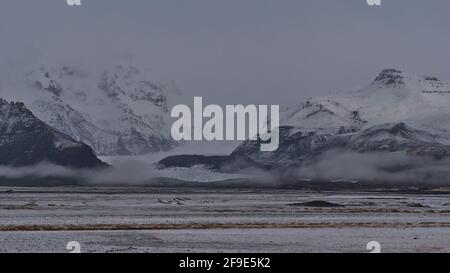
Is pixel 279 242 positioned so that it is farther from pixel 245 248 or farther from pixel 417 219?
pixel 417 219

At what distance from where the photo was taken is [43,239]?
178ft

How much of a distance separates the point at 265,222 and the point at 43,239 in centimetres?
2416

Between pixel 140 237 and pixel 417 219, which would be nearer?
pixel 140 237

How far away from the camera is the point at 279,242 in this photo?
175ft
